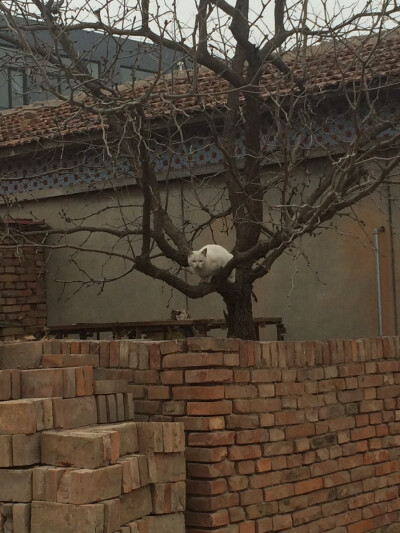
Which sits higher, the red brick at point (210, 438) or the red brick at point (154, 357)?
the red brick at point (154, 357)

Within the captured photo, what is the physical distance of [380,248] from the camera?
11219mm

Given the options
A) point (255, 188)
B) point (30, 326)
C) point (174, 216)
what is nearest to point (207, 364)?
point (255, 188)

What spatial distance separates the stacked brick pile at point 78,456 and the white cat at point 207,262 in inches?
143

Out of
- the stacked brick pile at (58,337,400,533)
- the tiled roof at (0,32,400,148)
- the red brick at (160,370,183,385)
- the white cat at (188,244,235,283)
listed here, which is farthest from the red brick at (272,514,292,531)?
the white cat at (188,244,235,283)

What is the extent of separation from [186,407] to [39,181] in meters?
9.67

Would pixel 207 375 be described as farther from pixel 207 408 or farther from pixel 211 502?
pixel 211 502

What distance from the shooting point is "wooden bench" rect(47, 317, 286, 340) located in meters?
10.3

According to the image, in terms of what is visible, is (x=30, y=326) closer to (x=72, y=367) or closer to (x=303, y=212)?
(x=303, y=212)

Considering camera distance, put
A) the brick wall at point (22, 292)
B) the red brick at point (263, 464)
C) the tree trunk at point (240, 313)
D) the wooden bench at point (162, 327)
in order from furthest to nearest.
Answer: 1. the brick wall at point (22, 292)
2. the wooden bench at point (162, 327)
3. the tree trunk at point (240, 313)
4. the red brick at point (263, 464)

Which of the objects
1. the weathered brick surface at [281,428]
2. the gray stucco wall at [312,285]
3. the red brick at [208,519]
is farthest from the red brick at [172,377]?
the gray stucco wall at [312,285]

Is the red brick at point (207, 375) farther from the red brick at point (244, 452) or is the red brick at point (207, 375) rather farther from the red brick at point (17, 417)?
the red brick at point (17, 417)

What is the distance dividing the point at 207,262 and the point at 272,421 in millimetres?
3457

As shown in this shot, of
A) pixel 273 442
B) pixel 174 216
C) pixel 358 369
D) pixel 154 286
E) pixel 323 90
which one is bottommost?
pixel 273 442

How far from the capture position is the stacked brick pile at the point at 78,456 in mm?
4133
